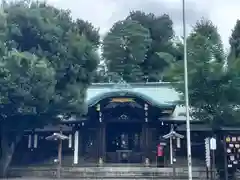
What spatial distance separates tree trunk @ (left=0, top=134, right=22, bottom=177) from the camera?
873 inches

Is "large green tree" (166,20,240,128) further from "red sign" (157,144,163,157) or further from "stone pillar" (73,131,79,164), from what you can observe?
"stone pillar" (73,131,79,164)

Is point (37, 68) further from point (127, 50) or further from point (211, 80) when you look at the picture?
point (127, 50)

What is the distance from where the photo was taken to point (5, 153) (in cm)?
2250

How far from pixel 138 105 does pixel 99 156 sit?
4512mm

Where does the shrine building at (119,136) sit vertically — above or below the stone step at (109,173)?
above

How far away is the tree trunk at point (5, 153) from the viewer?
873 inches

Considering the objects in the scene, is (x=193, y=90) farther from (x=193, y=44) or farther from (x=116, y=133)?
(x=116, y=133)

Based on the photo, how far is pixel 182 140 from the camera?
2662cm

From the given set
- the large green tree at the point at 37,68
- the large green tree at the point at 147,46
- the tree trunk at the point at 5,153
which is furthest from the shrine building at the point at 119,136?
the large green tree at the point at 147,46

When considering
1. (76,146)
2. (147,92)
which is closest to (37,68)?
(76,146)

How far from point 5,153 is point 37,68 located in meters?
6.49

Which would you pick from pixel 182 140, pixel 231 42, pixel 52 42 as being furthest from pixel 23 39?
pixel 231 42

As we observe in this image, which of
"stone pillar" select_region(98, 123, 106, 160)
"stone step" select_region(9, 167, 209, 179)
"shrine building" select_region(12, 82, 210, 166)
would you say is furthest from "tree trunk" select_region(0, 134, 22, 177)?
"stone pillar" select_region(98, 123, 106, 160)

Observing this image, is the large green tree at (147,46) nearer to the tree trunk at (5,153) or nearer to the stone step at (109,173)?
the stone step at (109,173)
